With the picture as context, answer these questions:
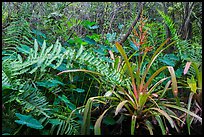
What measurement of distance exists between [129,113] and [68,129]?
1.15 ft

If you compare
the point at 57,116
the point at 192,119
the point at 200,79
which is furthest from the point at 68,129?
the point at 200,79

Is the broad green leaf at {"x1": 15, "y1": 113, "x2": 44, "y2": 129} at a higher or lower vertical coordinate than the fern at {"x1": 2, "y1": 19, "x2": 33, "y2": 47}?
lower

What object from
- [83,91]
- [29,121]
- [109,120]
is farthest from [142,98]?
[29,121]

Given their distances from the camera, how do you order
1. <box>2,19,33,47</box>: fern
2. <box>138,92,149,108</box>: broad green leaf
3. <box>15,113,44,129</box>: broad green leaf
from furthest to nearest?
<box>2,19,33,47</box>: fern → <box>138,92,149,108</box>: broad green leaf → <box>15,113,44,129</box>: broad green leaf

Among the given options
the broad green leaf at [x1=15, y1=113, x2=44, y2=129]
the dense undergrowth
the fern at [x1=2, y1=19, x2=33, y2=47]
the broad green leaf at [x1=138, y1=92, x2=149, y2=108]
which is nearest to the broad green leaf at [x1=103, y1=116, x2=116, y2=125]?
the dense undergrowth

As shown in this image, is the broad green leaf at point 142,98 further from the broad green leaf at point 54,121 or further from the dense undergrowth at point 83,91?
the broad green leaf at point 54,121

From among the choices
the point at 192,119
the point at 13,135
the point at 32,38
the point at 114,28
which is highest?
the point at 114,28

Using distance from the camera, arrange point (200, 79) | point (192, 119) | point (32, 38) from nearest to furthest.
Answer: point (192, 119)
point (200, 79)
point (32, 38)

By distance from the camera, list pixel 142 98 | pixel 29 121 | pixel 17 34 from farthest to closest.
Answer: pixel 17 34, pixel 142 98, pixel 29 121

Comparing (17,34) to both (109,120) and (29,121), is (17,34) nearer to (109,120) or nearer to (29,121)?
(29,121)

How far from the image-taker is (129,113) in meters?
1.20

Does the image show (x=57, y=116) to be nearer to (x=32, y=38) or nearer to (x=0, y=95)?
(x=0, y=95)

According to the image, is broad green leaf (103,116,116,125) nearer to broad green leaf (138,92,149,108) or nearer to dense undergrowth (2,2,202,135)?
dense undergrowth (2,2,202,135)

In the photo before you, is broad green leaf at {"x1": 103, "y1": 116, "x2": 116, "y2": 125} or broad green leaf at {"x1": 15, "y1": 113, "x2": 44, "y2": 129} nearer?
broad green leaf at {"x1": 15, "y1": 113, "x2": 44, "y2": 129}
